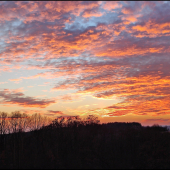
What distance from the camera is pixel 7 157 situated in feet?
112

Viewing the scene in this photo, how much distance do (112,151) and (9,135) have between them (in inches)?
1110

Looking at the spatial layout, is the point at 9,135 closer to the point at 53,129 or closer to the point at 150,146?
the point at 53,129

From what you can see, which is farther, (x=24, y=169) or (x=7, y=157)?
(x=7, y=157)

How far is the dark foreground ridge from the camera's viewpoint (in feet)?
89.2

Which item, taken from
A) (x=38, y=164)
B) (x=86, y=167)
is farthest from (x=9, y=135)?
(x=86, y=167)

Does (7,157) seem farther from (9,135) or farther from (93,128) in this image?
(93,128)

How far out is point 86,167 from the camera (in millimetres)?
25500

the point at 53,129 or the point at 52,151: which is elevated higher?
the point at 53,129

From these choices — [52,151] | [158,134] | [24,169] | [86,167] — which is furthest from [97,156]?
[158,134]

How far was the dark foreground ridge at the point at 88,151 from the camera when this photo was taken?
2720 cm

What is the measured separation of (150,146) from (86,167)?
12930mm

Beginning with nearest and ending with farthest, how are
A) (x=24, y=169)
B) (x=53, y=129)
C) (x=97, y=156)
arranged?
1. (x=24, y=169)
2. (x=97, y=156)
3. (x=53, y=129)

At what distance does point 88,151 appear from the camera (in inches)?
1268

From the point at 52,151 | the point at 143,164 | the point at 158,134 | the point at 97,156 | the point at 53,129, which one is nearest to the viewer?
the point at 143,164
